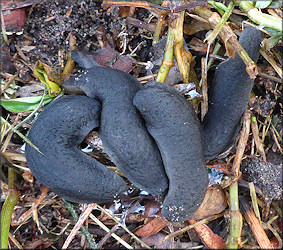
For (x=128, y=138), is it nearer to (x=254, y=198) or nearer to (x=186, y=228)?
(x=186, y=228)

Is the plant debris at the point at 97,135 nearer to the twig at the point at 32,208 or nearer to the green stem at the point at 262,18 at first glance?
the twig at the point at 32,208

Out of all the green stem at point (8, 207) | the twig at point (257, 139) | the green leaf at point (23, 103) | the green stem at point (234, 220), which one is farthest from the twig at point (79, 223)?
the twig at point (257, 139)

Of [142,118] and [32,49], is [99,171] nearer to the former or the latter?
[142,118]

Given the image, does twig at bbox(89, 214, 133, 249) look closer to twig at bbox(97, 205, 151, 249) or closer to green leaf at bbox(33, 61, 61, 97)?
twig at bbox(97, 205, 151, 249)

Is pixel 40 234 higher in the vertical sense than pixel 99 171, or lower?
lower

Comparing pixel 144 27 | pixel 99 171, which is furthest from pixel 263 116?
pixel 99 171

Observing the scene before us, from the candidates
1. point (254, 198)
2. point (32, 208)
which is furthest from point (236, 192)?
point (32, 208)
